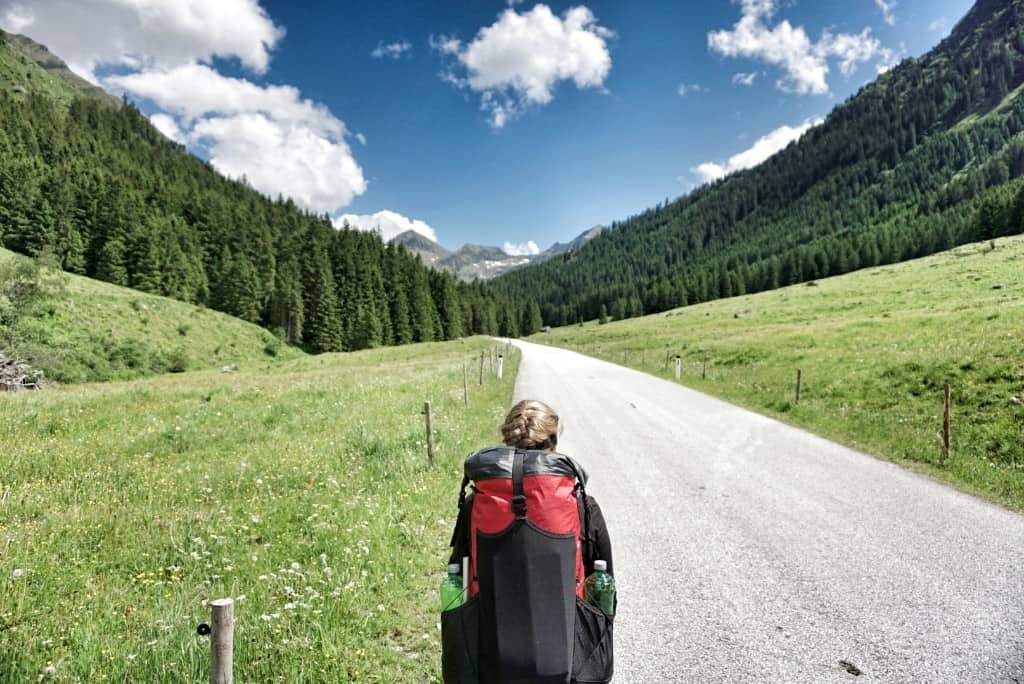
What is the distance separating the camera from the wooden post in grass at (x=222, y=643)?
8.21ft

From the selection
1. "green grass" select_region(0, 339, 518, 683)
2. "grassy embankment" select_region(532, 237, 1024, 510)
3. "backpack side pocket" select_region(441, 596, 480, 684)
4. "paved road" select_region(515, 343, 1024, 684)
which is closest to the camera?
"backpack side pocket" select_region(441, 596, 480, 684)

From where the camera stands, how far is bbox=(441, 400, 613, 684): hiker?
90.2 inches

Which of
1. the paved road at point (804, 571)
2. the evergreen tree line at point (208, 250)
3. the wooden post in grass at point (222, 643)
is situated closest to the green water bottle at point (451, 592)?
the wooden post in grass at point (222, 643)

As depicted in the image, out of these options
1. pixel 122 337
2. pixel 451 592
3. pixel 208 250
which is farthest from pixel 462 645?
pixel 208 250

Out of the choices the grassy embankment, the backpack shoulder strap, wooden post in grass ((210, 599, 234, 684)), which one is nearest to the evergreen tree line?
the grassy embankment

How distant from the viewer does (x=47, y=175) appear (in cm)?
7925

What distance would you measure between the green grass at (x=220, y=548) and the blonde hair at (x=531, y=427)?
2.54 metres

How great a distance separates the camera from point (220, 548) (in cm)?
572

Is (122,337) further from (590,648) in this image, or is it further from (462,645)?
(590,648)

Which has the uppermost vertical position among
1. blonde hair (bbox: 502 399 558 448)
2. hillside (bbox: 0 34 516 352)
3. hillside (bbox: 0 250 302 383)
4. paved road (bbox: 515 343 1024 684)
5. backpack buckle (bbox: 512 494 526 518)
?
hillside (bbox: 0 34 516 352)

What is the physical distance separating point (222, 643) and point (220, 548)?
3.85 m

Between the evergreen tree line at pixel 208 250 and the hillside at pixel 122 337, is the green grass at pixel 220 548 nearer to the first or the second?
the hillside at pixel 122 337

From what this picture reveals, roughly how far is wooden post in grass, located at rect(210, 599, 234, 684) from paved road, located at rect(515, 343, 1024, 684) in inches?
123

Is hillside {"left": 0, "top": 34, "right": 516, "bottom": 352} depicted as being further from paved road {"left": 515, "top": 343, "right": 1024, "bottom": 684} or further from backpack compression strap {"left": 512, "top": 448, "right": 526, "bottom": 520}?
backpack compression strap {"left": 512, "top": 448, "right": 526, "bottom": 520}
